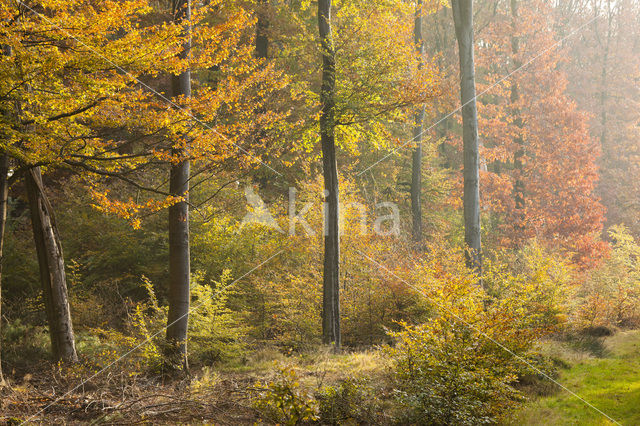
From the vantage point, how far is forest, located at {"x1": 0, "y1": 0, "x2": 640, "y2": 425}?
225 inches

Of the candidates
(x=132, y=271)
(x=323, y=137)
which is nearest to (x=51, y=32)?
(x=323, y=137)

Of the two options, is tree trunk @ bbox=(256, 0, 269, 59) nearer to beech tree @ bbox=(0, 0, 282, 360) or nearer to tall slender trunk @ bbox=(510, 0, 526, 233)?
beech tree @ bbox=(0, 0, 282, 360)

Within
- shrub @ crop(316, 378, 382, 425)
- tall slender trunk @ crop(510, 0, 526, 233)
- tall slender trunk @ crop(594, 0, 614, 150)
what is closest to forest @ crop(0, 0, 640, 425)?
shrub @ crop(316, 378, 382, 425)

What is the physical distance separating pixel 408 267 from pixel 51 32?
29.1 ft

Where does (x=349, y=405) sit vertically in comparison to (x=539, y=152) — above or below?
below

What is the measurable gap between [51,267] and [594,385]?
26.0 ft

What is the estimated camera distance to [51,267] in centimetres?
732

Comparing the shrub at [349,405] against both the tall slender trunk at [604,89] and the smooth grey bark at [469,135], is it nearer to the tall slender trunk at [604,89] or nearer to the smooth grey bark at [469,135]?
the smooth grey bark at [469,135]

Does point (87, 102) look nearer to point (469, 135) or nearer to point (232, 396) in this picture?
point (232, 396)

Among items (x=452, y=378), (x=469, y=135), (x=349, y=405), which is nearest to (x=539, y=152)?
(x=469, y=135)

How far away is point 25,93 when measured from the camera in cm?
580

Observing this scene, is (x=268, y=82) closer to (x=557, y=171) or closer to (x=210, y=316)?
(x=210, y=316)

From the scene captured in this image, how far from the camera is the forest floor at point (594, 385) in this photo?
5.78 m

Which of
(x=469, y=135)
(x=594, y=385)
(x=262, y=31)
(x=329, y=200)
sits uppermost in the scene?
(x=262, y=31)
